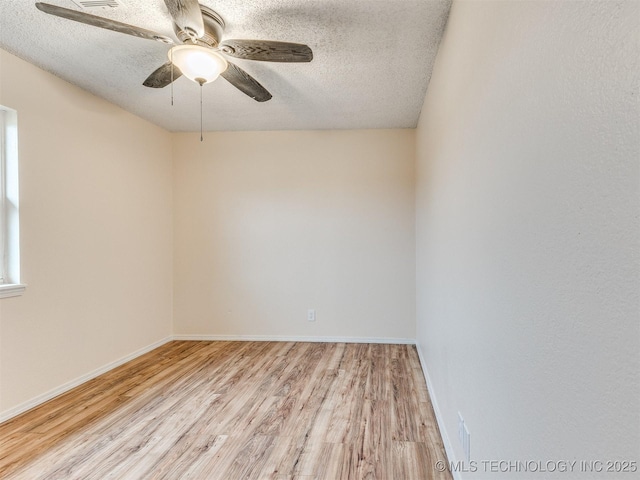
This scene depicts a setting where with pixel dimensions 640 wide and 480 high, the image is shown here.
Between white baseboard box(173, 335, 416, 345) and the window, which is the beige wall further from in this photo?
the window

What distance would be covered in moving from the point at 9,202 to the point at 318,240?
2.66 m

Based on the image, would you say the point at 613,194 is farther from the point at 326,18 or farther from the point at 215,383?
the point at 215,383

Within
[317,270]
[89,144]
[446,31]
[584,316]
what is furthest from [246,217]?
[584,316]

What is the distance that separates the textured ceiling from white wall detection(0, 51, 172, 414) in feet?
0.87

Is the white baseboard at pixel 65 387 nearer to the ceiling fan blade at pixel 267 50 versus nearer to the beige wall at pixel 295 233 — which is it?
the beige wall at pixel 295 233

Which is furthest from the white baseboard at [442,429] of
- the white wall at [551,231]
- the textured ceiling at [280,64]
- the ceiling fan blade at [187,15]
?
the ceiling fan blade at [187,15]

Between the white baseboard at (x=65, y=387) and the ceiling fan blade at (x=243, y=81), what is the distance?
104 inches

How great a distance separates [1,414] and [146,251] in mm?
1743

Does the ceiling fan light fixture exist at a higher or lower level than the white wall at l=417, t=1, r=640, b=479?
higher

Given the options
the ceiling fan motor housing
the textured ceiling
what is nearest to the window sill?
the textured ceiling

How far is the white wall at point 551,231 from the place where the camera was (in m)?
0.48

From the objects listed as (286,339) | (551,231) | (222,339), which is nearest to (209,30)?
(551,231)

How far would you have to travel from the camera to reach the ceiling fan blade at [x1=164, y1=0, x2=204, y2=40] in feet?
4.61

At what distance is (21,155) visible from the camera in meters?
2.23
